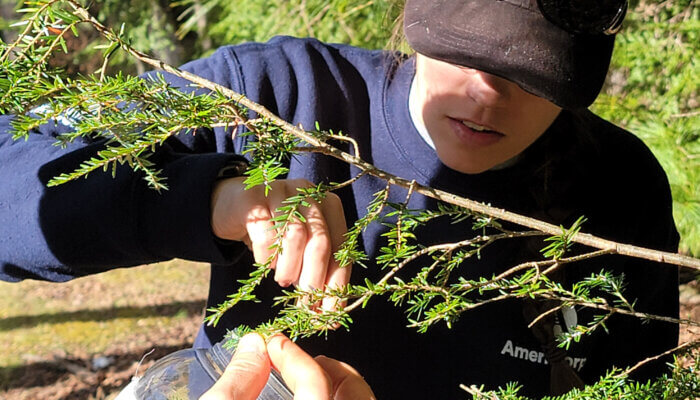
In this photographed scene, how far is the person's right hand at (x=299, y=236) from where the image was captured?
88 cm

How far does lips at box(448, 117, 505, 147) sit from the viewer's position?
140 cm

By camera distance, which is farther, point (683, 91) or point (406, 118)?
point (683, 91)

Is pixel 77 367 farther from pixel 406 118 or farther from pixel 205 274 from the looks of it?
pixel 406 118

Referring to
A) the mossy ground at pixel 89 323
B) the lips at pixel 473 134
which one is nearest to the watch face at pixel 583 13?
the lips at pixel 473 134

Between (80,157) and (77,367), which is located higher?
(80,157)

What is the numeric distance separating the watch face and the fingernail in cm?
76

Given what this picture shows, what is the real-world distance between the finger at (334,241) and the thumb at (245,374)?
0.36ft

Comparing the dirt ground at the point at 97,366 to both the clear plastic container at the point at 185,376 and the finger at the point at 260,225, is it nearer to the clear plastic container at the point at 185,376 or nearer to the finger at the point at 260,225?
the clear plastic container at the point at 185,376

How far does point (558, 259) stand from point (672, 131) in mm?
1980

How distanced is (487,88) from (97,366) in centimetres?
375

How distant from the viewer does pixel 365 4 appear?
2.96m

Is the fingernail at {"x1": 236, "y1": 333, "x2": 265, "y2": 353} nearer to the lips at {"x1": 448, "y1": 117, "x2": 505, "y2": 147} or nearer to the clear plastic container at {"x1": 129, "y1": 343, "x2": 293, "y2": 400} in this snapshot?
the clear plastic container at {"x1": 129, "y1": 343, "x2": 293, "y2": 400}

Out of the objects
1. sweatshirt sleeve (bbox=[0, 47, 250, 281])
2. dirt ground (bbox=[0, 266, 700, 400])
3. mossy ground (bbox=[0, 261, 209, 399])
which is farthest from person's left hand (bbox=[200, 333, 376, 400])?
mossy ground (bbox=[0, 261, 209, 399])

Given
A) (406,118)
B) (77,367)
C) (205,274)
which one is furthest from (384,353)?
(205,274)
